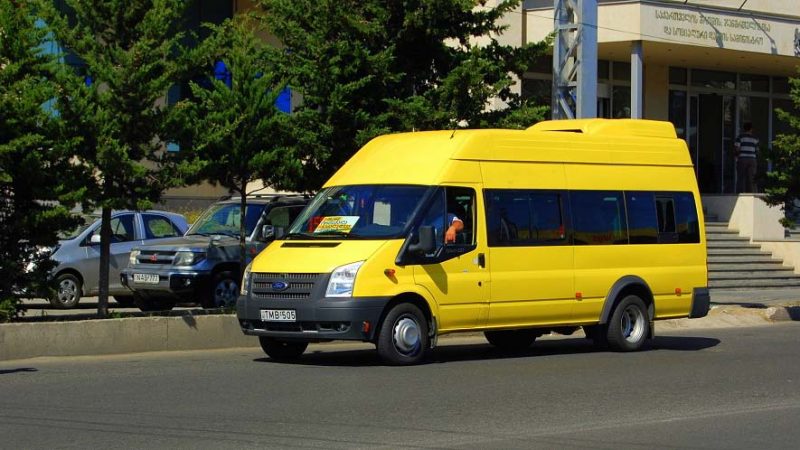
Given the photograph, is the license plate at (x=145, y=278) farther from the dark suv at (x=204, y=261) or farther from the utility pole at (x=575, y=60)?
the utility pole at (x=575, y=60)

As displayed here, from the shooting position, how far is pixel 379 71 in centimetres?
1969

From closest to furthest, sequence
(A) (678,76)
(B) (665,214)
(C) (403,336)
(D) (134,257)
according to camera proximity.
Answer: (C) (403,336) < (B) (665,214) < (D) (134,257) < (A) (678,76)

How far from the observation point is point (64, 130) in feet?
50.1

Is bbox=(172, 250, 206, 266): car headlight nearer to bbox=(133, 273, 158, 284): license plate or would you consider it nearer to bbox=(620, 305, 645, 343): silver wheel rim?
bbox=(133, 273, 158, 284): license plate

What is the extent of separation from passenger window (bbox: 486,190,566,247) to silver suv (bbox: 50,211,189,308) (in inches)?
308

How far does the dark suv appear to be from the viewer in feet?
63.1

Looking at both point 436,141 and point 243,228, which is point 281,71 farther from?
point 436,141

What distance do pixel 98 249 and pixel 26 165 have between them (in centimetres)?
728

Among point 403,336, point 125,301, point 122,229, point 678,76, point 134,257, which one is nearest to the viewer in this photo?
point 403,336

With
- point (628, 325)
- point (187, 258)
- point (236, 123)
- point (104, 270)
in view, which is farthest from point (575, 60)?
point (104, 270)

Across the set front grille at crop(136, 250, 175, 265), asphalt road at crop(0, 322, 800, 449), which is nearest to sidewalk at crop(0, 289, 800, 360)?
asphalt road at crop(0, 322, 800, 449)

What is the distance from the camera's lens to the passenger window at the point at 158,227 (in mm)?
22328

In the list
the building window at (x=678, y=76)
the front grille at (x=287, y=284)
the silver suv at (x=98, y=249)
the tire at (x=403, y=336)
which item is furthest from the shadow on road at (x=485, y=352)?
the building window at (x=678, y=76)

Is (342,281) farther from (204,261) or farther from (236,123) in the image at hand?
(204,261)
